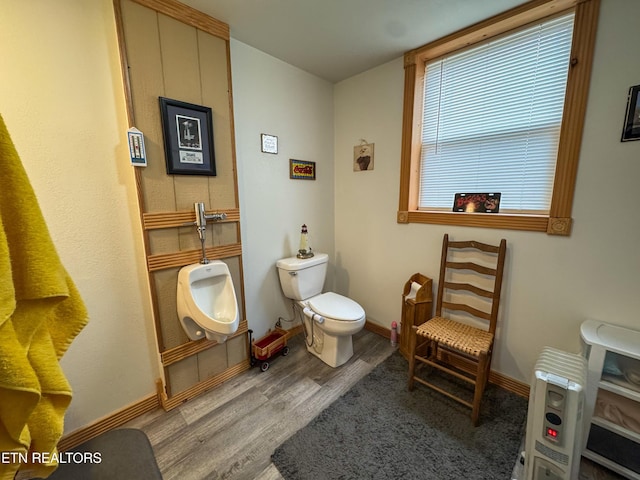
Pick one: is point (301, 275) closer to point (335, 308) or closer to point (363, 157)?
point (335, 308)

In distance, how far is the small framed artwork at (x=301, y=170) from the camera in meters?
2.17

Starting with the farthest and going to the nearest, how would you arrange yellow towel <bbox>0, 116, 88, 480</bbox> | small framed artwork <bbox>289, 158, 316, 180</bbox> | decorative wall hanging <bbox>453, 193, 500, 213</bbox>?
small framed artwork <bbox>289, 158, 316, 180</bbox>, decorative wall hanging <bbox>453, 193, 500, 213</bbox>, yellow towel <bbox>0, 116, 88, 480</bbox>

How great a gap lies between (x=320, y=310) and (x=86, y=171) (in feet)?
5.07

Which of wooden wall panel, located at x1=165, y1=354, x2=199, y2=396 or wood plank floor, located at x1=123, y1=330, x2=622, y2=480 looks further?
wooden wall panel, located at x1=165, y1=354, x2=199, y2=396

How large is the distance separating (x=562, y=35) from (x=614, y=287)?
4.47ft

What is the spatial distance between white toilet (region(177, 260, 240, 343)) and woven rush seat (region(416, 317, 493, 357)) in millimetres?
1180

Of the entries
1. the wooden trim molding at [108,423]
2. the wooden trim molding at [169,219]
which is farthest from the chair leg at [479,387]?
the wooden trim molding at [108,423]

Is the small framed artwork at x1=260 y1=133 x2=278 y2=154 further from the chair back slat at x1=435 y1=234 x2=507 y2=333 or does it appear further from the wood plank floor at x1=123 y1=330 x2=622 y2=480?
the wood plank floor at x1=123 y1=330 x2=622 y2=480

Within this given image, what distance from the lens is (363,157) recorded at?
2.29 metres

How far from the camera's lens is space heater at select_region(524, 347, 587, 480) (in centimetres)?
102

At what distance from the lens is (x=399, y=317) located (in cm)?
224

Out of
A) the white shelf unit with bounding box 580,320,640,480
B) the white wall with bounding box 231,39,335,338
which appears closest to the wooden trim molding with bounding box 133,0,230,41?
the white wall with bounding box 231,39,335,338

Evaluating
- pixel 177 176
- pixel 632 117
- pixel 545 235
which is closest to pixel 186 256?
Answer: pixel 177 176

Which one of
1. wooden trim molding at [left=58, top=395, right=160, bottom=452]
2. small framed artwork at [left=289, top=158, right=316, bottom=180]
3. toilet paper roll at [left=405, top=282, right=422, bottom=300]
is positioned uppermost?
small framed artwork at [left=289, top=158, right=316, bottom=180]
